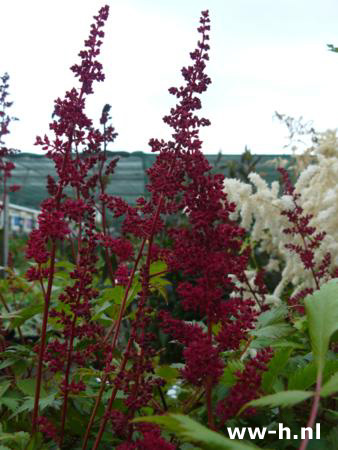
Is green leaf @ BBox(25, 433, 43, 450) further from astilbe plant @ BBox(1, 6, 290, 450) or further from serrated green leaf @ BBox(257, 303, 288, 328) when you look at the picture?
serrated green leaf @ BBox(257, 303, 288, 328)

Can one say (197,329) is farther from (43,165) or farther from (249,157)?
(43,165)

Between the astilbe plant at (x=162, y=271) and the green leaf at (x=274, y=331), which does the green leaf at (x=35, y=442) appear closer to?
the astilbe plant at (x=162, y=271)

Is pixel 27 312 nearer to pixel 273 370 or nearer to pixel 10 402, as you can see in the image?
pixel 10 402

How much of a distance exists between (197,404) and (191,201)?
40 centimetres

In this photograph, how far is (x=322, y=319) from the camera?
735 mm

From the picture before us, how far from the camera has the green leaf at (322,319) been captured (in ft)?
2.25

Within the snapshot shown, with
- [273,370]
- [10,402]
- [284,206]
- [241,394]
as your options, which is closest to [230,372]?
[273,370]

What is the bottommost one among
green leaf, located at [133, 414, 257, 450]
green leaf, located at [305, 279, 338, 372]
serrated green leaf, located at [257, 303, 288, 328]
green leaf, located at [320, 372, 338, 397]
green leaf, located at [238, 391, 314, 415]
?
serrated green leaf, located at [257, 303, 288, 328]

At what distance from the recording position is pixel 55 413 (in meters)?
1.17

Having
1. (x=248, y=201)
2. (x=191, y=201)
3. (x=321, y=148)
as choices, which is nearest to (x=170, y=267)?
(x=191, y=201)

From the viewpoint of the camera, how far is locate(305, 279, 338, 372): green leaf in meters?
0.68

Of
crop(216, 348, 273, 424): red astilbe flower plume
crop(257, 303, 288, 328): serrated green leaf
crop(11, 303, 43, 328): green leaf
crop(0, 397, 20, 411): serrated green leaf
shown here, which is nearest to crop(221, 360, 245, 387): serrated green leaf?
crop(216, 348, 273, 424): red astilbe flower plume

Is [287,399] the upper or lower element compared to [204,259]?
lower

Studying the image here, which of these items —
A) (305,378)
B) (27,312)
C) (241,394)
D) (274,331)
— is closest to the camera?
(241,394)
